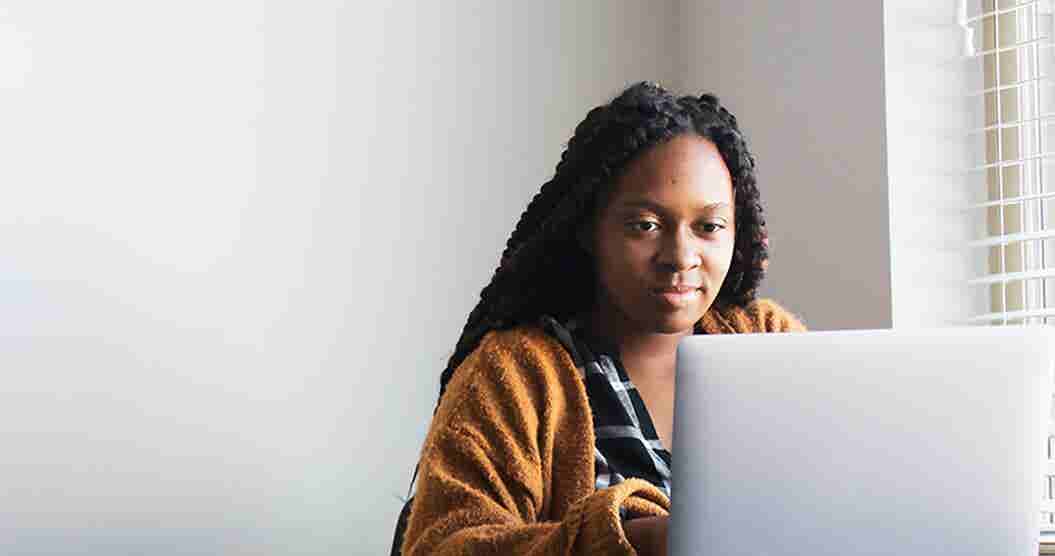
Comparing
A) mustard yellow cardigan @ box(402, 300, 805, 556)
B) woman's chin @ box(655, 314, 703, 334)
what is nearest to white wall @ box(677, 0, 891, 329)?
woman's chin @ box(655, 314, 703, 334)

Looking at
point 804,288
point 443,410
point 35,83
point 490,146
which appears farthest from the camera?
point 490,146

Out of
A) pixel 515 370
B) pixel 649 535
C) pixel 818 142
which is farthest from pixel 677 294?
pixel 818 142

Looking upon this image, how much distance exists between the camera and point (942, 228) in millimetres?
1854

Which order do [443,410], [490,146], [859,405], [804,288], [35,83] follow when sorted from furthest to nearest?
[490,146] → [804,288] → [35,83] → [443,410] → [859,405]

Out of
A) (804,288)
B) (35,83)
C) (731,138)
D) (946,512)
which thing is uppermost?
(35,83)

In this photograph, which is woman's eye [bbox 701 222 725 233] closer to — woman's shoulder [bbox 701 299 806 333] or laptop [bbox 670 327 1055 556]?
woman's shoulder [bbox 701 299 806 333]

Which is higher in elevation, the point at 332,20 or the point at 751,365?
the point at 332,20

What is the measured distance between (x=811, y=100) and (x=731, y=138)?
672mm

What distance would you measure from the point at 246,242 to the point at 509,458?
2.76 ft

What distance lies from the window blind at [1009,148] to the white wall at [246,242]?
23.2 inches

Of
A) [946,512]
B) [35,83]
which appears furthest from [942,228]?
[35,83]

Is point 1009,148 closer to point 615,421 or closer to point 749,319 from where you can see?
point 749,319

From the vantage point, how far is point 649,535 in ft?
3.36

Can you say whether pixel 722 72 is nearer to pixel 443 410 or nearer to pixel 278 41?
pixel 278 41
